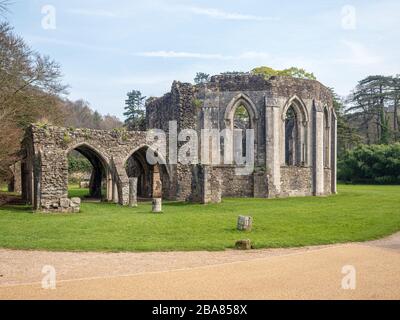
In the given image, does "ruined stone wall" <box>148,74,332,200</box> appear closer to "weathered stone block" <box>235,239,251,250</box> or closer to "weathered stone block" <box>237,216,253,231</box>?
"weathered stone block" <box>237,216,253,231</box>

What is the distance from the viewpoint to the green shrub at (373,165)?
1759 inches

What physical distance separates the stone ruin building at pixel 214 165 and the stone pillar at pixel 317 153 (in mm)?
64

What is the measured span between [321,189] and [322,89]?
265 inches

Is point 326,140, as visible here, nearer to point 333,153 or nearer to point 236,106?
point 333,153

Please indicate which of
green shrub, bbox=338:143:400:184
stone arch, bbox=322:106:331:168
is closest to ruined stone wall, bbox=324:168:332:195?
stone arch, bbox=322:106:331:168

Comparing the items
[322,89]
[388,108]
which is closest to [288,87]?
[322,89]

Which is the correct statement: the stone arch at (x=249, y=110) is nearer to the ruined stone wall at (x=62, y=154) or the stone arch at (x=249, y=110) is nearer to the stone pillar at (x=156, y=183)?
the stone pillar at (x=156, y=183)

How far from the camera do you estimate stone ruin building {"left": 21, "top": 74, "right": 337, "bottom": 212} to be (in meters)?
23.0

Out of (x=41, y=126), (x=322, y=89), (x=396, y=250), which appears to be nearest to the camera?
(x=396, y=250)

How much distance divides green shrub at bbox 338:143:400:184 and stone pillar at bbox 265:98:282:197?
2085cm

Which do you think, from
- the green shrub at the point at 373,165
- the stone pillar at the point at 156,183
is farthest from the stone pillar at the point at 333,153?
the green shrub at the point at 373,165
